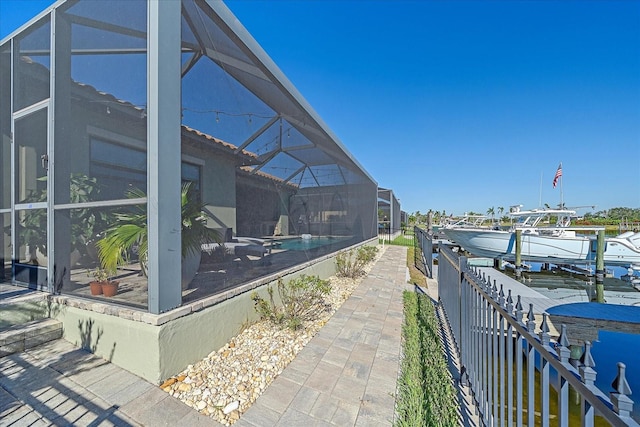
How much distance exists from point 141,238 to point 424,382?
9.39ft

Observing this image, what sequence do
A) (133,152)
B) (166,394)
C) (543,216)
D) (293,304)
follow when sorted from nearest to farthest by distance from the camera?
(166,394) → (133,152) → (293,304) → (543,216)

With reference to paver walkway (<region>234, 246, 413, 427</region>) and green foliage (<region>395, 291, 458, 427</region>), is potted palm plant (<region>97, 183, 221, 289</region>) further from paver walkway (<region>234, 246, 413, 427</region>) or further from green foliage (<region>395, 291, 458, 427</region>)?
green foliage (<region>395, 291, 458, 427</region>)

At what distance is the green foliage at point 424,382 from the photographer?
187 cm

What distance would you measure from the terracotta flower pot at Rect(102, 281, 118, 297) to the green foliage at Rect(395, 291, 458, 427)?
2.68 meters

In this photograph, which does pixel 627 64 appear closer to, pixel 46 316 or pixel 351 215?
pixel 351 215

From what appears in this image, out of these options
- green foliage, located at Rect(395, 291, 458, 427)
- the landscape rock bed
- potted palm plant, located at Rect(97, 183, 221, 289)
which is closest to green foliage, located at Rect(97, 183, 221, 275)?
potted palm plant, located at Rect(97, 183, 221, 289)

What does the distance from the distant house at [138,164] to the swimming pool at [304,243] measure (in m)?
0.50

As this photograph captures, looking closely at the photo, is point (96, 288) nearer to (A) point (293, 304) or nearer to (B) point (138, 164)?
(B) point (138, 164)

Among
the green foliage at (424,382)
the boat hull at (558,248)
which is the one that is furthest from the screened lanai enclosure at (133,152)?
the boat hull at (558,248)

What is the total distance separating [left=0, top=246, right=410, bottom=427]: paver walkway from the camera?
172cm

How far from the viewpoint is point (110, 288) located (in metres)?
2.46

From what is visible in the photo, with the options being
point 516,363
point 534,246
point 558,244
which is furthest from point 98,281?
point 558,244

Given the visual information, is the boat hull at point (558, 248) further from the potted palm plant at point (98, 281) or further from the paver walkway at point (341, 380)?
the potted palm plant at point (98, 281)

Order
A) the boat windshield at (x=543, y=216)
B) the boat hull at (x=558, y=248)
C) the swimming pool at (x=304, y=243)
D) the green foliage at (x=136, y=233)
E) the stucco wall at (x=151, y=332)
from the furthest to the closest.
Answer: the boat windshield at (x=543, y=216), the boat hull at (x=558, y=248), the swimming pool at (x=304, y=243), the green foliage at (x=136, y=233), the stucco wall at (x=151, y=332)
